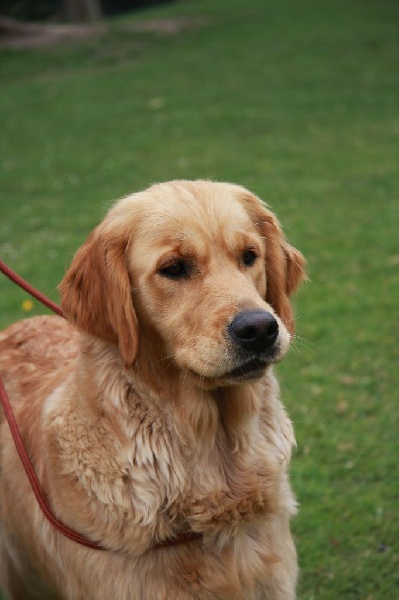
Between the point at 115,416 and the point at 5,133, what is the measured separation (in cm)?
1360

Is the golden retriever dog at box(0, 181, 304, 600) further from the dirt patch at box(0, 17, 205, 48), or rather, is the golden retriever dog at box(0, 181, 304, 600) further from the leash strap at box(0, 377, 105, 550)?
the dirt patch at box(0, 17, 205, 48)

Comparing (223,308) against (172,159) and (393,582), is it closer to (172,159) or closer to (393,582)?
(393,582)

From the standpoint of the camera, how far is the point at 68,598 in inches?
140

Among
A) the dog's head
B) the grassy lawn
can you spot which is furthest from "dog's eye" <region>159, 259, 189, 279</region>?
the grassy lawn

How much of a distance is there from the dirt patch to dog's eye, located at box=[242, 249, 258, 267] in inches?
891

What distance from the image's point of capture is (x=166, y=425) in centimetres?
328

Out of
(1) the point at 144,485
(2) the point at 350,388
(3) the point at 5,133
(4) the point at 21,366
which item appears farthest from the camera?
(3) the point at 5,133

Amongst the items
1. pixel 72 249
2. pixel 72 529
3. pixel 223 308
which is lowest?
pixel 72 249

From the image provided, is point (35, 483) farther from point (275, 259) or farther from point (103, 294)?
point (275, 259)

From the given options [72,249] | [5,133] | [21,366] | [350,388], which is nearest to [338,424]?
[350,388]

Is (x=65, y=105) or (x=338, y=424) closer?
(x=338, y=424)

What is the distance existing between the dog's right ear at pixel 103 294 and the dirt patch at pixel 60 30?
73.8 ft

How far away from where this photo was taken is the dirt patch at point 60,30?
980 inches

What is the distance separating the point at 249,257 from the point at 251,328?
18.9 inches
